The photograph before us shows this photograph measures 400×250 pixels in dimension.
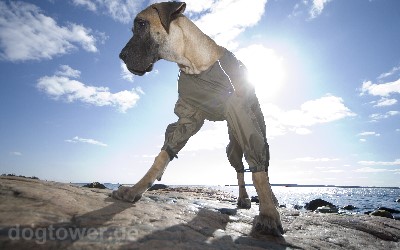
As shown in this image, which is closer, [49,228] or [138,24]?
[49,228]

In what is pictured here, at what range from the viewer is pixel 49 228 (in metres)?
1.57

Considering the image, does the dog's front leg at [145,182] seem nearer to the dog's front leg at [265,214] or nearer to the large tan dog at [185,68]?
the large tan dog at [185,68]

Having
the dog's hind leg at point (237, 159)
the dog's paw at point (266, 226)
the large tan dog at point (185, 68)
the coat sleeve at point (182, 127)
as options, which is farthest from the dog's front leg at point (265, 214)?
the dog's hind leg at point (237, 159)

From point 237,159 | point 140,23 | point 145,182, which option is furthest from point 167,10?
point 237,159

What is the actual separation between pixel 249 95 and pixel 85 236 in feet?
8.47

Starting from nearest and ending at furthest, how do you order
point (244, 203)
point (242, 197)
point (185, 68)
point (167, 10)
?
point (167, 10)
point (185, 68)
point (244, 203)
point (242, 197)

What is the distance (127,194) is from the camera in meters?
2.97

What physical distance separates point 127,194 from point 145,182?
0.97 feet

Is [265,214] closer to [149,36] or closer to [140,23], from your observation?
[149,36]

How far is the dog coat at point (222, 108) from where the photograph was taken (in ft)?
9.45

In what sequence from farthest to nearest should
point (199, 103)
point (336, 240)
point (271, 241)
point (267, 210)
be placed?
point (199, 103)
point (336, 240)
point (267, 210)
point (271, 241)

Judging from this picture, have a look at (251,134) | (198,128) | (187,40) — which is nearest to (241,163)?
(198,128)

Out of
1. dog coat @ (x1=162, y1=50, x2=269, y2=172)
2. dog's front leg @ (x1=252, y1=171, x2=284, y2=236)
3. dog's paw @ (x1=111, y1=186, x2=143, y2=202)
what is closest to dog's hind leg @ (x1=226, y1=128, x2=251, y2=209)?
dog coat @ (x1=162, y1=50, x2=269, y2=172)

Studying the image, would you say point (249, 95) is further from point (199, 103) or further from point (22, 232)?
point (22, 232)
